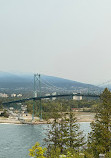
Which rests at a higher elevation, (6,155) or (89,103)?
(89,103)

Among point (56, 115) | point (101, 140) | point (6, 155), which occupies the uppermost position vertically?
point (56, 115)

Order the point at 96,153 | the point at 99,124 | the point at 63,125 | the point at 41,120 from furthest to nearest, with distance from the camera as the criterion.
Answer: the point at 41,120 → the point at 63,125 → the point at 99,124 → the point at 96,153

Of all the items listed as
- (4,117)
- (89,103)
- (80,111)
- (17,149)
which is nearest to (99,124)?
(17,149)

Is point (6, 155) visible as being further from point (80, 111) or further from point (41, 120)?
point (80, 111)

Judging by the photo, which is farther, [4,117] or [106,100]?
[4,117]

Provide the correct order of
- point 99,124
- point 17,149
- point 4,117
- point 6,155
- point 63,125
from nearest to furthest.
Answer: point 99,124
point 63,125
point 6,155
point 17,149
point 4,117

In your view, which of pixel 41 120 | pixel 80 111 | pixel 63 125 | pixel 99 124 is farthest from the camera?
pixel 80 111

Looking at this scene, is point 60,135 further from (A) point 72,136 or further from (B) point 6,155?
(B) point 6,155

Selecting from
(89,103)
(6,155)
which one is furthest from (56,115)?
(89,103)

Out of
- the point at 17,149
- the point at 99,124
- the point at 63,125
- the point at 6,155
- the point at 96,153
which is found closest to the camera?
the point at 96,153
